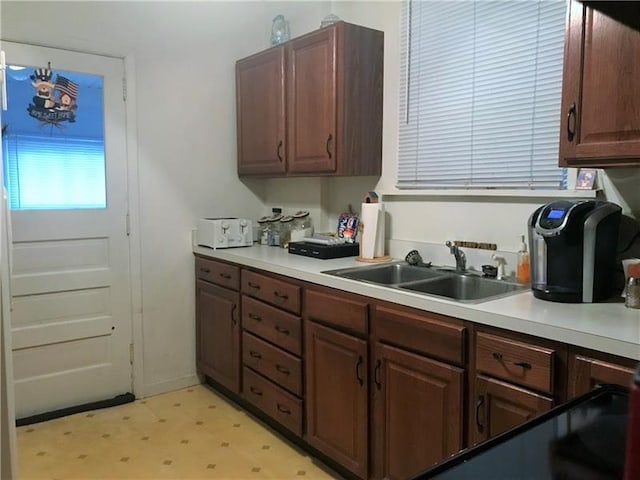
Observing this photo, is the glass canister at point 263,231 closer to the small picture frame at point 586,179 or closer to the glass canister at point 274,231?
the glass canister at point 274,231

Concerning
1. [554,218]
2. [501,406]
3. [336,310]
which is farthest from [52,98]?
[501,406]

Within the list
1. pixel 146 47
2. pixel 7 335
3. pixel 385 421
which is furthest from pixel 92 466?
pixel 146 47

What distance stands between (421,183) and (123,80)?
1884 mm

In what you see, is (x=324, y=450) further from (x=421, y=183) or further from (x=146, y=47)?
(x=146, y=47)

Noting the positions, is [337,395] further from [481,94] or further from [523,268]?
[481,94]

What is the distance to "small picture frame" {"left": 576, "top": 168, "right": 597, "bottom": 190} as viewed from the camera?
203cm

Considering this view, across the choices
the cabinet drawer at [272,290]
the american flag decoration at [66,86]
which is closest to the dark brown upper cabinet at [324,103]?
the cabinet drawer at [272,290]

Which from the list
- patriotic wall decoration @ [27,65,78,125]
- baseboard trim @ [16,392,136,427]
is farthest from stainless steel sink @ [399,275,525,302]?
patriotic wall decoration @ [27,65,78,125]

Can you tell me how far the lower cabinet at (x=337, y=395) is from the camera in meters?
2.21

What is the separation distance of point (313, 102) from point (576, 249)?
169 cm

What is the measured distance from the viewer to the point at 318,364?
2436 millimetres

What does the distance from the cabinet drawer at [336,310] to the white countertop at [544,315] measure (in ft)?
0.18

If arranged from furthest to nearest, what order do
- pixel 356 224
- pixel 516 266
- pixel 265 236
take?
pixel 265 236 → pixel 356 224 → pixel 516 266

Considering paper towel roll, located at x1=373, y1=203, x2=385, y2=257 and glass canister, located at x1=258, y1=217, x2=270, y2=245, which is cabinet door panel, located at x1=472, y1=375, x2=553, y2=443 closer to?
paper towel roll, located at x1=373, y1=203, x2=385, y2=257
